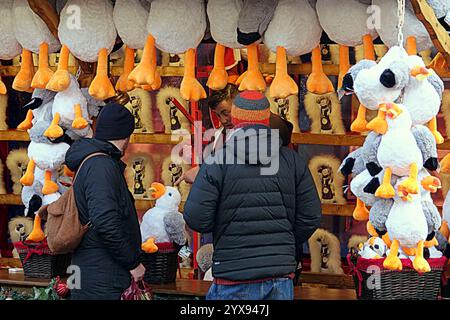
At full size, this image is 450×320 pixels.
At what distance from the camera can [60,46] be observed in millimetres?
5414

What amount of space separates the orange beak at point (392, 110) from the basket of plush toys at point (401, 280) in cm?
107

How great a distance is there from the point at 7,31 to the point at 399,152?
2423 millimetres

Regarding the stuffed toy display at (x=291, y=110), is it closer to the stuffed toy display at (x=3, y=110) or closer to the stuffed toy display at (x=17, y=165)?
the stuffed toy display at (x=17, y=165)

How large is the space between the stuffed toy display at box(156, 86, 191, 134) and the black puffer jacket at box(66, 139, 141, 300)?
182 cm

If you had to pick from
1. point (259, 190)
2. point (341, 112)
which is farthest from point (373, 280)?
point (341, 112)

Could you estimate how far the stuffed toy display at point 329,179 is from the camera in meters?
6.32

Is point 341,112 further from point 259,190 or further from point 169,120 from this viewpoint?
point 259,190

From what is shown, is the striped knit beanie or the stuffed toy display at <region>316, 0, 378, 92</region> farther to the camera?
the stuffed toy display at <region>316, 0, 378, 92</region>

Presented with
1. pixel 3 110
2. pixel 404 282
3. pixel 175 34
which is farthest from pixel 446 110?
pixel 3 110

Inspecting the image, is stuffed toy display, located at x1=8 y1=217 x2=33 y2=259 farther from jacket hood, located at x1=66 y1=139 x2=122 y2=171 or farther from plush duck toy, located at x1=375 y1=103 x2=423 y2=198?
plush duck toy, located at x1=375 y1=103 x2=423 y2=198

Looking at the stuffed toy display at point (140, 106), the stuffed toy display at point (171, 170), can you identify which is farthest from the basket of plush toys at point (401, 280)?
the stuffed toy display at point (140, 106)

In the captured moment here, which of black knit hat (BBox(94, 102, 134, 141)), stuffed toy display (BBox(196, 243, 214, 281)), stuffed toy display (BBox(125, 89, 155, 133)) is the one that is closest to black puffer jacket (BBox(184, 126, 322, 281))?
black knit hat (BBox(94, 102, 134, 141))

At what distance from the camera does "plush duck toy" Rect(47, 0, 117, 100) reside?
16.9 ft
